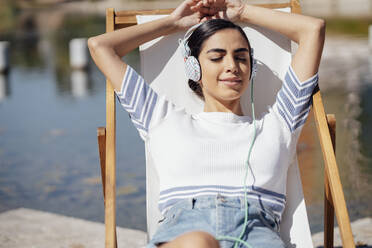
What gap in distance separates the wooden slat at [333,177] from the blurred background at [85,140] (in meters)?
1.57

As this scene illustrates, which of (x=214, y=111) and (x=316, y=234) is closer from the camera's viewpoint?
(x=214, y=111)

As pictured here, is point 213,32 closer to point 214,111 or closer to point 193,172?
point 214,111

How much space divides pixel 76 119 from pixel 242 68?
17.3ft

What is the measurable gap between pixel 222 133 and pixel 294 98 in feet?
1.31

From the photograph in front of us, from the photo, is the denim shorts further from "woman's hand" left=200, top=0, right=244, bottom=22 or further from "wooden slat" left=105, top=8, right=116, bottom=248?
"woman's hand" left=200, top=0, right=244, bottom=22

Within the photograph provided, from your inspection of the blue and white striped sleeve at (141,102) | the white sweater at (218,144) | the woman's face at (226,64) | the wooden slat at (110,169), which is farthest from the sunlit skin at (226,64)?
the wooden slat at (110,169)

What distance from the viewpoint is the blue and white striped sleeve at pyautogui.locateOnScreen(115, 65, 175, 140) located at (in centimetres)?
263

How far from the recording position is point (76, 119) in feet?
24.8

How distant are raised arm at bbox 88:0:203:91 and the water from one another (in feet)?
5.75

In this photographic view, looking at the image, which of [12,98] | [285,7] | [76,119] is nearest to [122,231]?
[285,7]

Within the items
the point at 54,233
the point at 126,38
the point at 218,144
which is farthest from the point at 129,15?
the point at 54,233

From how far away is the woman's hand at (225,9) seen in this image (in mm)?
2973

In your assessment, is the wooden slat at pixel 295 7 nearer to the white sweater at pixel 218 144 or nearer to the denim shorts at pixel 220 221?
the white sweater at pixel 218 144

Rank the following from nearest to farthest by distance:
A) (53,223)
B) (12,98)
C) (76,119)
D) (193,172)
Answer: (193,172) → (53,223) → (76,119) → (12,98)
